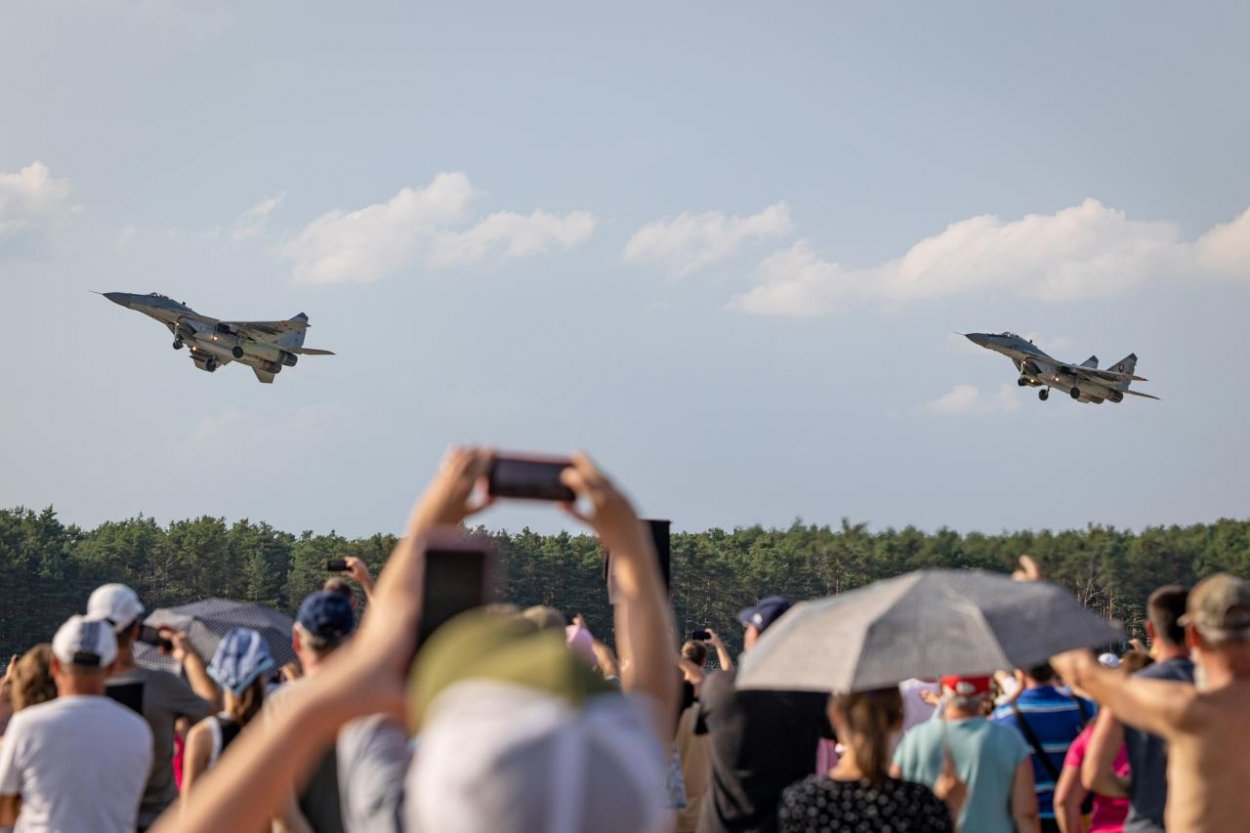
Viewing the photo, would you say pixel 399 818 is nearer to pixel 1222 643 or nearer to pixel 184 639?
pixel 1222 643

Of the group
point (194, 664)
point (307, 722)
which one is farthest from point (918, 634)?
point (307, 722)

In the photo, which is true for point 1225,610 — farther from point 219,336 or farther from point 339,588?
point 219,336

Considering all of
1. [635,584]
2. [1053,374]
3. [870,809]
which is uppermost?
[1053,374]

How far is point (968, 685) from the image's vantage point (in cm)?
515

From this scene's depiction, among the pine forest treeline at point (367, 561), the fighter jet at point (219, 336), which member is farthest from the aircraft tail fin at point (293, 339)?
the pine forest treeline at point (367, 561)

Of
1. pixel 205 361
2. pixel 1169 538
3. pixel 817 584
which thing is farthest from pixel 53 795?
pixel 817 584

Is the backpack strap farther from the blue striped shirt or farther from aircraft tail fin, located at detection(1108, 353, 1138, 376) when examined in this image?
aircraft tail fin, located at detection(1108, 353, 1138, 376)

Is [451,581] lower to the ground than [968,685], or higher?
higher

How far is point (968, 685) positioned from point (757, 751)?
58.1 inches

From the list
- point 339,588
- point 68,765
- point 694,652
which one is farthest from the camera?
point 694,652

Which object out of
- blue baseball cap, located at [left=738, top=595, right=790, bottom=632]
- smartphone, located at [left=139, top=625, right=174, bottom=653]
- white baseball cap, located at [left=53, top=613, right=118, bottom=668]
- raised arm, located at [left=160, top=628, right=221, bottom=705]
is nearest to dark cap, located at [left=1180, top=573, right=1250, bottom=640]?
blue baseball cap, located at [left=738, top=595, right=790, bottom=632]

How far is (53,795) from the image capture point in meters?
4.48

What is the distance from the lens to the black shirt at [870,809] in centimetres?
405

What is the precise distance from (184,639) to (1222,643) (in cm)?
351
